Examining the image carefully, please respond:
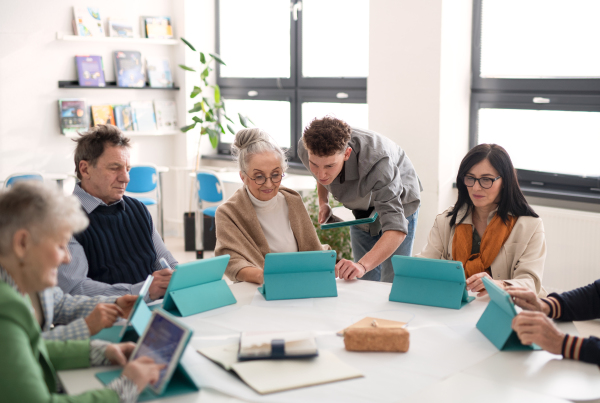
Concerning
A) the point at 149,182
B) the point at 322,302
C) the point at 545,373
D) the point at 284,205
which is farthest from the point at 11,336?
the point at 149,182

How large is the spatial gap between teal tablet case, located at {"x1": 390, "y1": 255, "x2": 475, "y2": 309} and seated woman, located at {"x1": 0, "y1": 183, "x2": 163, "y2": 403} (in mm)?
943

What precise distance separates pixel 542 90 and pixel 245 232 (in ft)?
9.09

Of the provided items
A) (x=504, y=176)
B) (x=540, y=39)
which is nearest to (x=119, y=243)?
(x=504, y=176)

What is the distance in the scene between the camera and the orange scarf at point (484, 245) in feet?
7.52

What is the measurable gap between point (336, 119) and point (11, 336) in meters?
1.57

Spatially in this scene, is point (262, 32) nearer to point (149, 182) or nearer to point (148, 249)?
point (149, 182)

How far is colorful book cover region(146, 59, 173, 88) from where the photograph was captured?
6125mm

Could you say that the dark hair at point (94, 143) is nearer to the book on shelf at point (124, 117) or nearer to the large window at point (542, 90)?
the large window at point (542, 90)

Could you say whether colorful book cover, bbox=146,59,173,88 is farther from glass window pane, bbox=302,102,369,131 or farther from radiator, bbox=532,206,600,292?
radiator, bbox=532,206,600,292

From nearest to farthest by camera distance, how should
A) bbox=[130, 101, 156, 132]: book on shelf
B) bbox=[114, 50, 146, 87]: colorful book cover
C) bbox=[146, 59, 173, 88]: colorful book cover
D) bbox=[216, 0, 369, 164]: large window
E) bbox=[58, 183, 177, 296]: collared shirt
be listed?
bbox=[58, 183, 177, 296]: collared shirt < bbox=[216, 0, 369, 164]: large window < bbox=[114, 50, 146, 87]: colorful book cover < bbox=[130, 101, 156, 132]: book on shelf < bbox=[146, 59, 173, 88]: colorful book cover

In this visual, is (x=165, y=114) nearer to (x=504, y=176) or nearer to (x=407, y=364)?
(x=504, y=176)

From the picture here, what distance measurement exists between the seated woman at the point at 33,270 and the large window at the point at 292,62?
4.16 m

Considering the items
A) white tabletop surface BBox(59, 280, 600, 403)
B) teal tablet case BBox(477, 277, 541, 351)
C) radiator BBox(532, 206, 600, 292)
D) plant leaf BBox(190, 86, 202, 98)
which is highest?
plant leaf BBox(190, 86, 202, 98)

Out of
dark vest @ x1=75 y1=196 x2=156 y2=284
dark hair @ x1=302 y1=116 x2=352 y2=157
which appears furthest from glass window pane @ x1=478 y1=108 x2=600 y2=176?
dark vest @ x1=75 y1=196 x2=156 y2=284
